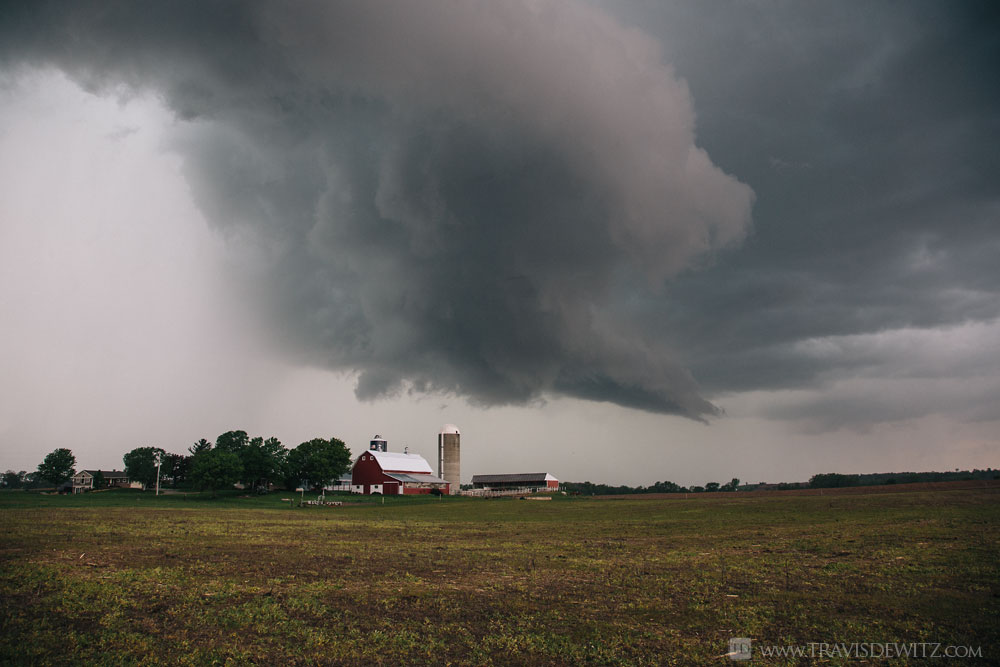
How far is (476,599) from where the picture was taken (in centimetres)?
1633

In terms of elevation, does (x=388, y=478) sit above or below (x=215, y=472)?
below

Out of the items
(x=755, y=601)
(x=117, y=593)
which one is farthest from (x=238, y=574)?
(x=755, y=601)

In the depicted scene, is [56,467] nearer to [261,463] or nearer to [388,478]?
[261,463]

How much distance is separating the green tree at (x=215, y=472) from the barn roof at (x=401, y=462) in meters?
34.6

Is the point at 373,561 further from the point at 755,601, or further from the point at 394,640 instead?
the point at 755,601

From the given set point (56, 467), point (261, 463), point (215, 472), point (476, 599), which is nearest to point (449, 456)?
point (261, 463)

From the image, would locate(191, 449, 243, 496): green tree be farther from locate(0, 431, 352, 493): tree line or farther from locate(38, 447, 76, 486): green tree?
locate(38, 447, 76, 486): green tree

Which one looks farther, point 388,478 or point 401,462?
point 401,462

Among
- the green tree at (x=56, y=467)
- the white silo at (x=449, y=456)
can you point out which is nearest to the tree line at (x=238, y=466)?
the green tree at (x=56, y=467)

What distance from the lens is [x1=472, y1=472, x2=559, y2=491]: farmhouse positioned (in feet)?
583

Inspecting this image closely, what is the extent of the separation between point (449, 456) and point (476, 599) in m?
132

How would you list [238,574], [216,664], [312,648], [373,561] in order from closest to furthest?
[216,664] < [312,648] < [238,574] < [373,561]

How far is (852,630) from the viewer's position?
13352 millimetres

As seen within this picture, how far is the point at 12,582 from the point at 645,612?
17.9 metres
